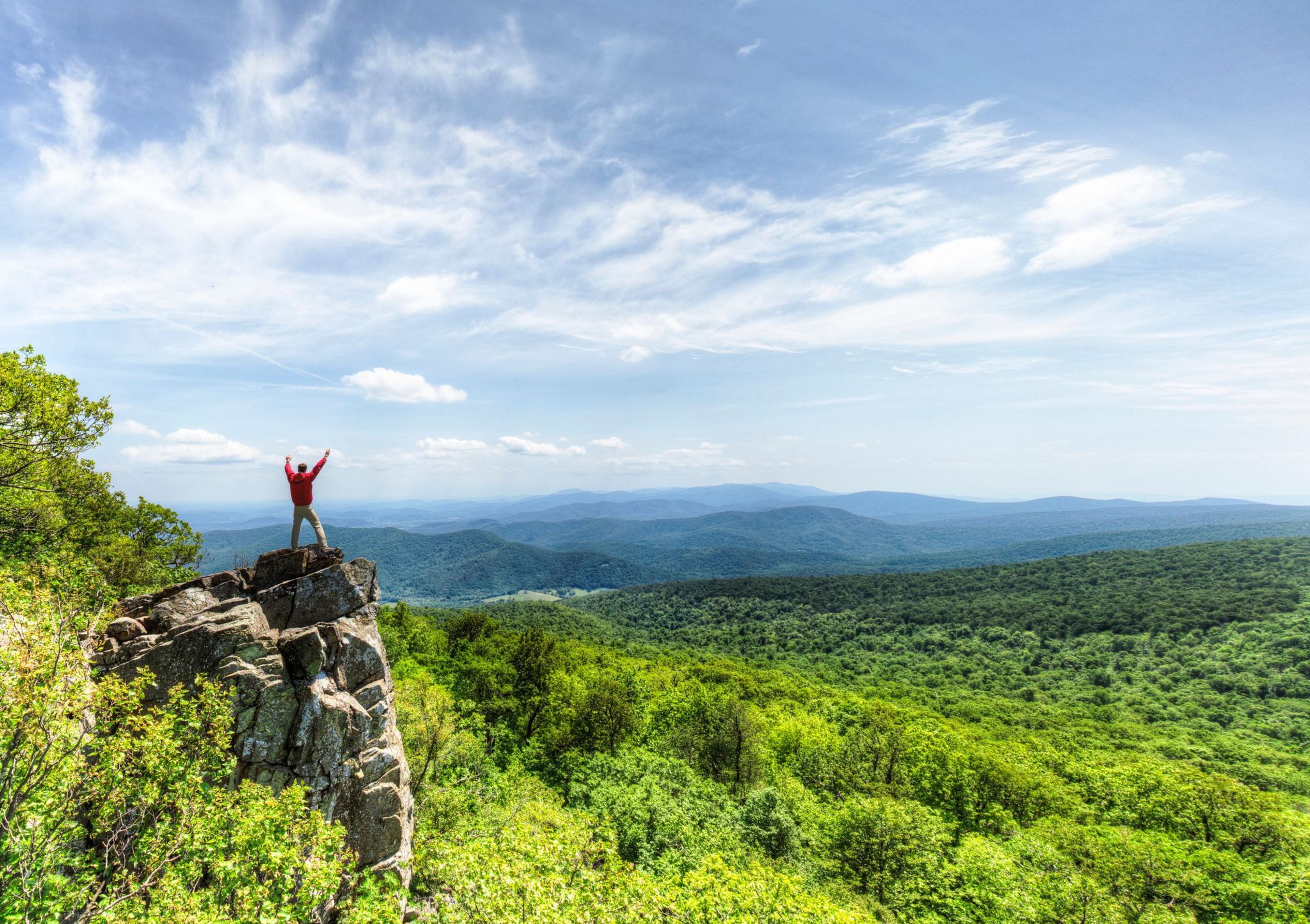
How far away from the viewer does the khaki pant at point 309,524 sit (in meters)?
19.4

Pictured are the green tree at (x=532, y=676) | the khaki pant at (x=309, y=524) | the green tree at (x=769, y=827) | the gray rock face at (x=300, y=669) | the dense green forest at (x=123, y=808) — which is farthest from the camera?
the green tree at (x=532, y=676)

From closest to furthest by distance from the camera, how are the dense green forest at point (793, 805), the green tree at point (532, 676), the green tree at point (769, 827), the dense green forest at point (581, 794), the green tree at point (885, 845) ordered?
the dense green forest at point (581, 794) → the dense green forest at point (793, 805) → the green tree at point (885, 845) → the green tree at point (769, 827) → the green tree at point (532, 676)

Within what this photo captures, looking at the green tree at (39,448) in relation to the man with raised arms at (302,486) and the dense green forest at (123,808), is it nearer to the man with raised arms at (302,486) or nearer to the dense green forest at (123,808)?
the dense green forest at (123,808)

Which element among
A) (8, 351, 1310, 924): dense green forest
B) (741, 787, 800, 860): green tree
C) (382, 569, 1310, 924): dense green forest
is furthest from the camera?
(741, 787, 800, 860): green tree

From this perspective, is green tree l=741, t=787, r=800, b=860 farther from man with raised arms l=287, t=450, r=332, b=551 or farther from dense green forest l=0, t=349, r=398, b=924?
man with raised arms l=287, t=450, r=332, b=551

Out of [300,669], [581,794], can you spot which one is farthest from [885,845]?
[300,669]

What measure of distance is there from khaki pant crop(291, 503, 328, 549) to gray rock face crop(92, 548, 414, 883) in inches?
34.7

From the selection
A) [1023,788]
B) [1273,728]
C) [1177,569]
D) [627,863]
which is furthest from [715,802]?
[1177,569]

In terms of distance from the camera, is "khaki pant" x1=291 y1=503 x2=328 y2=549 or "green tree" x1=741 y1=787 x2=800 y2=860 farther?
"green tree" x1=741 y1=787 x2=800 y2=860

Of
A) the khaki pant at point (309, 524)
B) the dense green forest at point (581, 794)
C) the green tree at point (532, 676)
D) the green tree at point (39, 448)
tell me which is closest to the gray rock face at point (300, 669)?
the khaki pant at point (309, 524)

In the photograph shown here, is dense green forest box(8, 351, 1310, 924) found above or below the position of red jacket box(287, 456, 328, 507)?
below

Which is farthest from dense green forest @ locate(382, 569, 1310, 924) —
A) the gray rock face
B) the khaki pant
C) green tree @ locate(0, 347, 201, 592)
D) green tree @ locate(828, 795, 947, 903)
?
green tree @ locate(0, 347, 201, 592)

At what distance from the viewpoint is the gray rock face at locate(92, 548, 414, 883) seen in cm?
1766

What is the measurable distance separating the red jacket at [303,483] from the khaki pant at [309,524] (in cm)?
23
